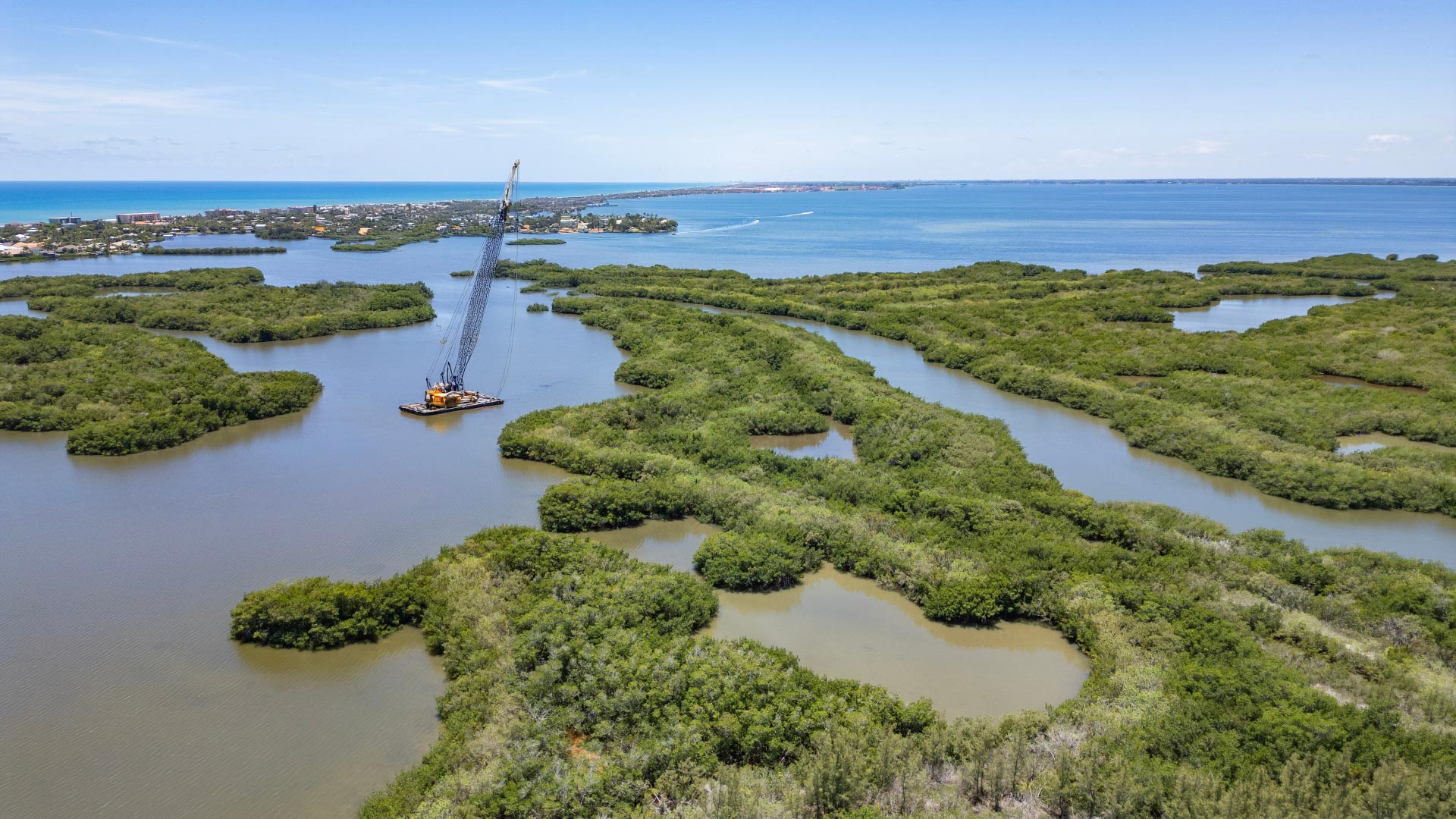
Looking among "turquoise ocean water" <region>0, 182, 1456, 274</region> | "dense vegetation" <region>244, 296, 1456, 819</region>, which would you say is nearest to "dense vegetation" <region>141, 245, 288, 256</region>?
"turquoise ocean water" <region>0, 182, 1456, 274</region>

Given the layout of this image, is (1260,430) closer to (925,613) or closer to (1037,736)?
(925,613)

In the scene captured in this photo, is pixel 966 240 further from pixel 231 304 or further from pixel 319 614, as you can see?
pixel 319 614

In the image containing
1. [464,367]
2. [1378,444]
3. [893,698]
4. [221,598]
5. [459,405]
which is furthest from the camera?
[464,367]

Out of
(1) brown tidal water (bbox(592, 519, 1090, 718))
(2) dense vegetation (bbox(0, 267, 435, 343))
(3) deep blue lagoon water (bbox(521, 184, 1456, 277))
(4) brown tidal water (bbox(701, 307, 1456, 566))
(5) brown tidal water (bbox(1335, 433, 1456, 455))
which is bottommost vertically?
(1) brown tidal water (bbox(592, 519, 1090, 718))

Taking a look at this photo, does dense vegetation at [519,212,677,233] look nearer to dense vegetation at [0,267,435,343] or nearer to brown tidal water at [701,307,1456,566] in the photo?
dense vegetation at [0,267,435,343]

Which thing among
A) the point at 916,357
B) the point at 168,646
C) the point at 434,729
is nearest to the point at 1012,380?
the point at 916,357

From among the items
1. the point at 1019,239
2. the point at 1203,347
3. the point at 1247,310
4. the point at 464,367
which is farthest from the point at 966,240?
the point at 464,367
